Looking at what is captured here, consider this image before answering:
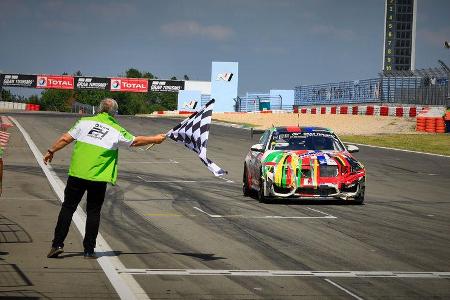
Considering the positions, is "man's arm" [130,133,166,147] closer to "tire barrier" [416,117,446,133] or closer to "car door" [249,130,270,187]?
"car door" [249,130,270,187]

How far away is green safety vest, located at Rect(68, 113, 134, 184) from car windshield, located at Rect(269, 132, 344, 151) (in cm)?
791

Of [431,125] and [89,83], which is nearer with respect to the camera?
[431,125]

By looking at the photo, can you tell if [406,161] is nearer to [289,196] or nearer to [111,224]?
[289,196]

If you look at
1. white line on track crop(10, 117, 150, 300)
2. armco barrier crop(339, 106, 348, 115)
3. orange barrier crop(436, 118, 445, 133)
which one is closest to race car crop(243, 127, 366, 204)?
white line on track crop(10, 117, 150, 300)

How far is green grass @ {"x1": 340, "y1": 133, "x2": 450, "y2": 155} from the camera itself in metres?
39.8

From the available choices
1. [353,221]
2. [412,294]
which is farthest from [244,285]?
[353,221]

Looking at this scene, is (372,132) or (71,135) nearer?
(71,135)

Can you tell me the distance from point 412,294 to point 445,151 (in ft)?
99.6

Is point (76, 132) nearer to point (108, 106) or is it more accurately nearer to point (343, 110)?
point (108, 106)

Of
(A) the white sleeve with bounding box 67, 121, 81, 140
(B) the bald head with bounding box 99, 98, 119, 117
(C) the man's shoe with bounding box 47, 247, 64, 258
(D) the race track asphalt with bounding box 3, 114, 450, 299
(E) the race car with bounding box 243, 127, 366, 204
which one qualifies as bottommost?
(D) the race track asphalt with bounding box 3, 114, 450, 299

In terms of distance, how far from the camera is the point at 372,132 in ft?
168

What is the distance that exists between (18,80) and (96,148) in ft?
336

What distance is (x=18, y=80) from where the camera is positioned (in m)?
110

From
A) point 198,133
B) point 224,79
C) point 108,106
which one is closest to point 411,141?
point 198,133
